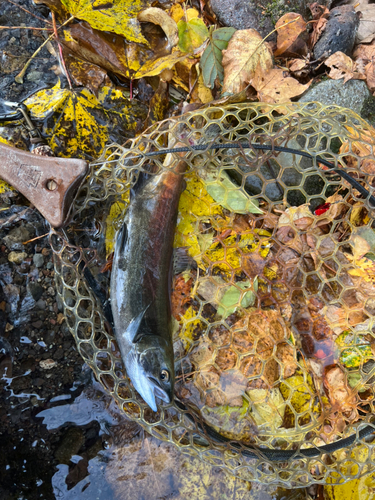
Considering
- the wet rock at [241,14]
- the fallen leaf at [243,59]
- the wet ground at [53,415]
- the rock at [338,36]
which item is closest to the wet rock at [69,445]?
the wet ground at [53,415]

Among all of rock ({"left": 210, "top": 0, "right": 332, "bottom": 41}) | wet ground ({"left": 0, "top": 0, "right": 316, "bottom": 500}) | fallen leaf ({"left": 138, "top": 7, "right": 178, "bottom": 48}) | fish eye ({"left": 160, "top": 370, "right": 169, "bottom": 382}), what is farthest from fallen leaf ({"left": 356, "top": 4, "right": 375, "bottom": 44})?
fish eye ({"left": 160, "top": 370, "right": 169, "bottom": 382})

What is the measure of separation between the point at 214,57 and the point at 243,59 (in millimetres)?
213

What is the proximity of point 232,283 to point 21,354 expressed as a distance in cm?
153

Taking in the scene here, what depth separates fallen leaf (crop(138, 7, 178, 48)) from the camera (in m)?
2.53

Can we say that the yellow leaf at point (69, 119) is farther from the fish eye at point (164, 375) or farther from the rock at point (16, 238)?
the fish eye at point (164, 375)

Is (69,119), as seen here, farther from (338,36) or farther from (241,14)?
(338,36)

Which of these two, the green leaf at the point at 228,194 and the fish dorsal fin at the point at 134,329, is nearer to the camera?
the fish dorsal fin at the point at 134,329

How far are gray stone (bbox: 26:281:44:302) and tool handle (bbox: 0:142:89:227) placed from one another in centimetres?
80

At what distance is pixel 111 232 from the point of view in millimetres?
2516

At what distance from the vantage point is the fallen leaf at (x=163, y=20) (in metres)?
2.53

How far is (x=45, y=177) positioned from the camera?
6.56ft

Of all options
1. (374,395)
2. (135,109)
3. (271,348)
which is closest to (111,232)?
(135,109)

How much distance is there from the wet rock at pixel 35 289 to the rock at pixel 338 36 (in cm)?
284

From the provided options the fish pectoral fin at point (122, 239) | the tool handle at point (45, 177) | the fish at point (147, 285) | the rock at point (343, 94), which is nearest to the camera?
the tool handle at point (45, 177)
